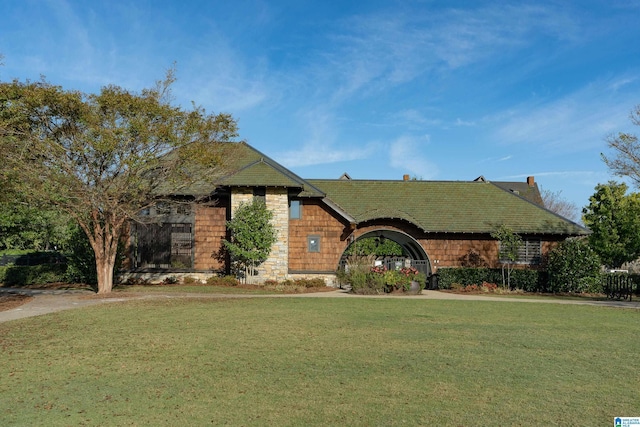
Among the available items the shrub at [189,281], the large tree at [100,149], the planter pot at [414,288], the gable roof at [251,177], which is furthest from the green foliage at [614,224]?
the large tree at [100,149]

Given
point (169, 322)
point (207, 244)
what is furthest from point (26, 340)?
point (207, 244)

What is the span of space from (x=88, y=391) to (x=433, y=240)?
78.3ft

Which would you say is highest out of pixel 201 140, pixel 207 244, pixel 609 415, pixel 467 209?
pixel 201 140

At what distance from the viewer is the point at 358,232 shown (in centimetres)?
2892

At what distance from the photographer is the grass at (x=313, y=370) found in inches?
259

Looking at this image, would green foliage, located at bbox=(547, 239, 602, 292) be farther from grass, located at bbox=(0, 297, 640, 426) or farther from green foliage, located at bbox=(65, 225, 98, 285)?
green foliage, located at bbox=(65, 225, 98, 285)

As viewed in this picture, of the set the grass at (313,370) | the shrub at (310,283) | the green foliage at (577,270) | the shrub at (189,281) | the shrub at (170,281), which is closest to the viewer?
the grass at (313,370)

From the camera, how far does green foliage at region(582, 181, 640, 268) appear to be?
39969 mm

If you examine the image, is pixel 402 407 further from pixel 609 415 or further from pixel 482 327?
pixel 482 327

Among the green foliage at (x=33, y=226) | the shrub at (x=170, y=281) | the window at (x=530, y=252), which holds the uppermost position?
the green foliage at (x=33, y=226)

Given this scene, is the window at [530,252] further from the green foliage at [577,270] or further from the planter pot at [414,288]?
the planter pot at [414,288]

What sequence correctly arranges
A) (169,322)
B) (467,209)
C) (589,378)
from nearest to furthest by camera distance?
(589,378), (169,322), (467,209)

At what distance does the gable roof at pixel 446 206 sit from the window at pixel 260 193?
16.7ft

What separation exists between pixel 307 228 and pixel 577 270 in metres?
13.8
